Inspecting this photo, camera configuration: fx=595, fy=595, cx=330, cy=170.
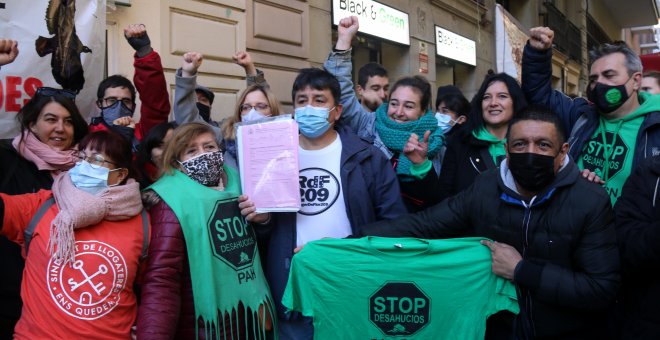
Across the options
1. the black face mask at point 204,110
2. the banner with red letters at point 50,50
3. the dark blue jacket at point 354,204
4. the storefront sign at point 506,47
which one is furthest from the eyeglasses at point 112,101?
the storefront sign at point 506,47

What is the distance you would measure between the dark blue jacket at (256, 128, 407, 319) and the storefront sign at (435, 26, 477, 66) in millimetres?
9602

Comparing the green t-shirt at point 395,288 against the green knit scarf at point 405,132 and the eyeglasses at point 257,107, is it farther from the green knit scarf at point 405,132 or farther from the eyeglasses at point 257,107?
the eyeglasses at point 257,107

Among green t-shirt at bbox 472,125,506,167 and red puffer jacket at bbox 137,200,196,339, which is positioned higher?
green t-shirt at bbox 472,125,506,167

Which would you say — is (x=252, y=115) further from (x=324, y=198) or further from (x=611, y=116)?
(x=611, y=116)

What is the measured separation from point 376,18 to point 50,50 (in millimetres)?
6480

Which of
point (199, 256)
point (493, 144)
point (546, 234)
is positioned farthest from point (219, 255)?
point (493, 144)

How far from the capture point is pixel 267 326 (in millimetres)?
2836

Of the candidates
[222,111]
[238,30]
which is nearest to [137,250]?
[222,111]

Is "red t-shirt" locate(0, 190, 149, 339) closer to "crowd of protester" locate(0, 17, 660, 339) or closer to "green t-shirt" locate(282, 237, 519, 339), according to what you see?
"crowd of protester" locate(0, 17, 660, 339)

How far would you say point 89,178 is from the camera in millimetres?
2561

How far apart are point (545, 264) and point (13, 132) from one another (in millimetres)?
3364

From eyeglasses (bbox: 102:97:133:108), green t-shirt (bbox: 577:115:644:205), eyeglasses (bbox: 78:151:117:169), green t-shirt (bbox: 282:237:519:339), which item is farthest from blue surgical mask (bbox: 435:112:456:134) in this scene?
eyeglasses (bbox: 78:151:117:169)

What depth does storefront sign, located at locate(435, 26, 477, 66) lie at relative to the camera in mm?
12195

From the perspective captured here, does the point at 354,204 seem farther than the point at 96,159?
Yes
